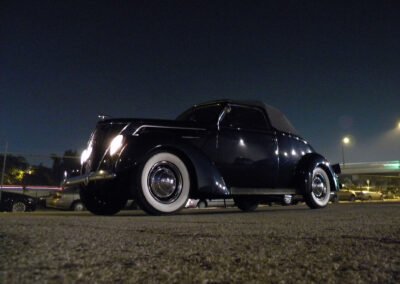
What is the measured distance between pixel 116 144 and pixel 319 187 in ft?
12.8

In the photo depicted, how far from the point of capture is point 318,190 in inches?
283

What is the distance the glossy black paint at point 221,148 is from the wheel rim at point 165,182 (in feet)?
0.67

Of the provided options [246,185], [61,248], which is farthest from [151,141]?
[61,248]

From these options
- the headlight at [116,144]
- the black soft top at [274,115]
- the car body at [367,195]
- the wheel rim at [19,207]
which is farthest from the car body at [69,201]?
the car body at [367,195]

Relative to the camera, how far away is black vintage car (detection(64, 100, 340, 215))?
16.4 ft

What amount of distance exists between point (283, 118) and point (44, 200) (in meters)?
17.4

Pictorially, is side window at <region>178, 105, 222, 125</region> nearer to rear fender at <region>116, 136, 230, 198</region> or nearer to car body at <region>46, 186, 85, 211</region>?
rear fender at <region>116, 136, 230, 198</region>

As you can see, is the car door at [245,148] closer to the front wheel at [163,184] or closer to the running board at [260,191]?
the running board at [260,191]

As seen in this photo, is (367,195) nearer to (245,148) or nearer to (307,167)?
(307,167)

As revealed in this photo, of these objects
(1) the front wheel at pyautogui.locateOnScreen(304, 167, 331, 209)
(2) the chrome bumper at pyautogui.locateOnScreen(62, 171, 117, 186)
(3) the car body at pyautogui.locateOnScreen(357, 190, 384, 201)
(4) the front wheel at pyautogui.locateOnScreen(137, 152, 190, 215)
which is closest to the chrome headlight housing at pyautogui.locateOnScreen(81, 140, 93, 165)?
(2) the chrome bumper at pyautogui.locateOnScreen(62, 171, 117, 186)

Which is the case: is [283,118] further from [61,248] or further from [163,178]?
[61,248]

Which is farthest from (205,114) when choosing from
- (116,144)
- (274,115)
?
Result: (116,144)

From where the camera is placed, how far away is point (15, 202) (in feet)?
56.3

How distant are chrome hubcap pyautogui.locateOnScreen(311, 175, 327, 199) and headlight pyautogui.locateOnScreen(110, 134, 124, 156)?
3.62 meters
